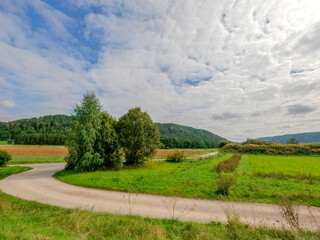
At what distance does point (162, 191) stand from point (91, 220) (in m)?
6.13

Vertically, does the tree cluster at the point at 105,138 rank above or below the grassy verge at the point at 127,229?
above

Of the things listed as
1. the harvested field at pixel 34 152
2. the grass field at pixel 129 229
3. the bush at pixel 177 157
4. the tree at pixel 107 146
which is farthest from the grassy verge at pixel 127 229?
the harvested field at pixel 34 152

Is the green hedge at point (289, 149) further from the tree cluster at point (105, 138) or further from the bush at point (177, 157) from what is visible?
the tree cluster at point (105, 138)

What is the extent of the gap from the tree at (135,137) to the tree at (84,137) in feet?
15.2

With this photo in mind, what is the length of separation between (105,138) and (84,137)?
281cm

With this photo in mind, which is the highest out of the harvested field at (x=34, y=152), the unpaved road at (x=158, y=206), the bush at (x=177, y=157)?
the harvested field at (x=34, y=152)

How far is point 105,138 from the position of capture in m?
20.6

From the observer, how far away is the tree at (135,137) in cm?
2389

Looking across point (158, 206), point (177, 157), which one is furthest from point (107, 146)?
point (177, 157)

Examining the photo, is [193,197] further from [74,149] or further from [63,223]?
[74,149]

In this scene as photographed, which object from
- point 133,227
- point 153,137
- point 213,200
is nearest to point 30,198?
point 133,227

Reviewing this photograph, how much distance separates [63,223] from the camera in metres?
5.82

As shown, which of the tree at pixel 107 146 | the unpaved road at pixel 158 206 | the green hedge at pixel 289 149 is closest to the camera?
the unpaved road at pixel 158 206

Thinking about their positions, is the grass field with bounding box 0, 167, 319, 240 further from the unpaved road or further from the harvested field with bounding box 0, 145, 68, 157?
the harvested field with bounding box 0, 145, 68, 157
